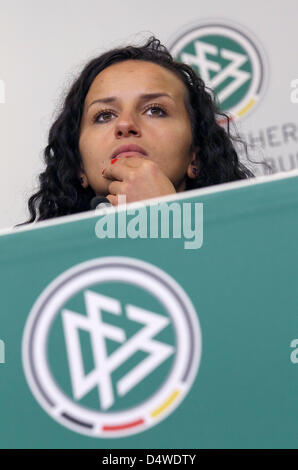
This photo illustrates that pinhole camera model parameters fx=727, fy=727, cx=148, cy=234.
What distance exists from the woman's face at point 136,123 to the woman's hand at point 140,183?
0.18 ft

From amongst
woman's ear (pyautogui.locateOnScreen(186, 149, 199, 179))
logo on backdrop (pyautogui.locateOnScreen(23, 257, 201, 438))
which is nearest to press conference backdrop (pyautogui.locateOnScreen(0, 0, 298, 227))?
woman's ear (pyautogui.locateOnScreen(186, 149, 199, 179))

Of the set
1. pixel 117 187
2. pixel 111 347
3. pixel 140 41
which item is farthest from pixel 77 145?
pixel 111 347

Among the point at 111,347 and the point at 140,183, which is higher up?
the point at 140,183

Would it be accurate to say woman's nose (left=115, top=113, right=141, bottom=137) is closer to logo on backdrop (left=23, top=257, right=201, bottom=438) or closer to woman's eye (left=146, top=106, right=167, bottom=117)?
woman's eye (left=146, top=106, right=167, bottom=117)

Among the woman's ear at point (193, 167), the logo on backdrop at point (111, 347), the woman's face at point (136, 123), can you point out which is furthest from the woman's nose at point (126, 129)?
the logo on backdrop at point (111, 347)

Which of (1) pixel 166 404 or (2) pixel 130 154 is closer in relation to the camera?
(1) pixel 166 404

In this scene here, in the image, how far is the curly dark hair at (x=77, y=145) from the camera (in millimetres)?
1150

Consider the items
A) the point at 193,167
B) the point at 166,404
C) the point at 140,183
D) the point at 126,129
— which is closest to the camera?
the point at 166,404

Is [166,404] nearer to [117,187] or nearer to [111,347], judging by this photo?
[111,347]

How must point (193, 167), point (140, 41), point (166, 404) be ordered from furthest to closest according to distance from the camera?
point (140, 41), point (193, 167), point (166, 404)

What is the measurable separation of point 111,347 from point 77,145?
797 mm

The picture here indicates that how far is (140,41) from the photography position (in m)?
1.50

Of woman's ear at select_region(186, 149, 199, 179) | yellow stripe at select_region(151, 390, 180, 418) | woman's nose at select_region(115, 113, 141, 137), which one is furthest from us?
woman's ear at select_region(186, 149, 199, 179)

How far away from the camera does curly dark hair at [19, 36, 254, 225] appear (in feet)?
3.77
